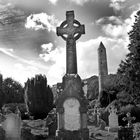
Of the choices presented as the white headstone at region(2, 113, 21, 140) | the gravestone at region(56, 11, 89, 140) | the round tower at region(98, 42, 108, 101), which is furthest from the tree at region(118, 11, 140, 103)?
the round tower at region(98, 42, 108, 101)

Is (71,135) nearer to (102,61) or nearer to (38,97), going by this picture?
(38,97)

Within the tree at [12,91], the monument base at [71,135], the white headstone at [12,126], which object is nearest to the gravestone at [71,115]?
the monument base at [71,135]

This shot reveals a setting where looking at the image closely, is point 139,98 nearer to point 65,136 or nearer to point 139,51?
point 139,51

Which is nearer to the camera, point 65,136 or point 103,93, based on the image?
point 65,136

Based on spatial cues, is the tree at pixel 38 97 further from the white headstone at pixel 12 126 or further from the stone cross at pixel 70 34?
the stone cross at pixel 70 34

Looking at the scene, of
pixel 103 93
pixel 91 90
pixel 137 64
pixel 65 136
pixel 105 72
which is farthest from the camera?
pixel 91 90

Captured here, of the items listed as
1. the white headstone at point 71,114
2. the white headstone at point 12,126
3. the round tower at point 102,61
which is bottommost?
the white headstone at point 12,126

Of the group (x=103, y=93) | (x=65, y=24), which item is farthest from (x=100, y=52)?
(x=65, y=24)

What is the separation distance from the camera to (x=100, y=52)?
191 ft

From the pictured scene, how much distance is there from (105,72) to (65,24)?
4508cm

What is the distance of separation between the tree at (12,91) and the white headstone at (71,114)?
40713mm

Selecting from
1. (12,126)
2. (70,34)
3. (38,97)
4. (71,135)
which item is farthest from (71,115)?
(38,97)

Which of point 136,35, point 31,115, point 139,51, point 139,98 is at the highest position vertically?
point 136,35

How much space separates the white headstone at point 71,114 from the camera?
10.7 meters
